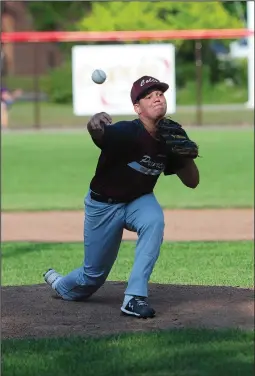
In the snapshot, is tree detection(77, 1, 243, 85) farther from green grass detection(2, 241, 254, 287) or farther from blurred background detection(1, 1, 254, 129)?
green grass detection(2, 241, 254, 287)

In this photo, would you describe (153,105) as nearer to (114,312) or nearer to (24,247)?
(114,312)

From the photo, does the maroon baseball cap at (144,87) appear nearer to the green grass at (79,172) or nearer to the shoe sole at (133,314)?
the shoe sole at (133,314)

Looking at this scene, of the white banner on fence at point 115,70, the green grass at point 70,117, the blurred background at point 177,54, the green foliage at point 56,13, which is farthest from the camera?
the green foliage at point 56,13

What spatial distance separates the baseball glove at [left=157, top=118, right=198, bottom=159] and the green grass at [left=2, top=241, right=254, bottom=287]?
217cm

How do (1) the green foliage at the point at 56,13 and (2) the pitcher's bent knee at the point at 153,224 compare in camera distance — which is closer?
(2) the pitcher's bent knee at the point at 153,224

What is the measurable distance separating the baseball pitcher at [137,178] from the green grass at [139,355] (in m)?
0.63

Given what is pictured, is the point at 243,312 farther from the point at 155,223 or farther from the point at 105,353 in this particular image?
the point at 105,353

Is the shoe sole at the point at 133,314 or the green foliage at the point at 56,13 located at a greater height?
the green foliage at the point at 56,13

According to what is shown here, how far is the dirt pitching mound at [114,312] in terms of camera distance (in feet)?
18.2

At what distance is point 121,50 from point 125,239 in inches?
653

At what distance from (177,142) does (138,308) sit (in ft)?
3.19

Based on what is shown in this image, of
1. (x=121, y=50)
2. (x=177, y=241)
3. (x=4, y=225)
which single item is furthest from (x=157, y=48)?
(x=177, y=241)

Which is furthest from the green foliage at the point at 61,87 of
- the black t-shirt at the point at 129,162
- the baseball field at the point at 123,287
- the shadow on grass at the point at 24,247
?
the black t-shirt at the point at 129,162

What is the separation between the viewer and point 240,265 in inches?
359
